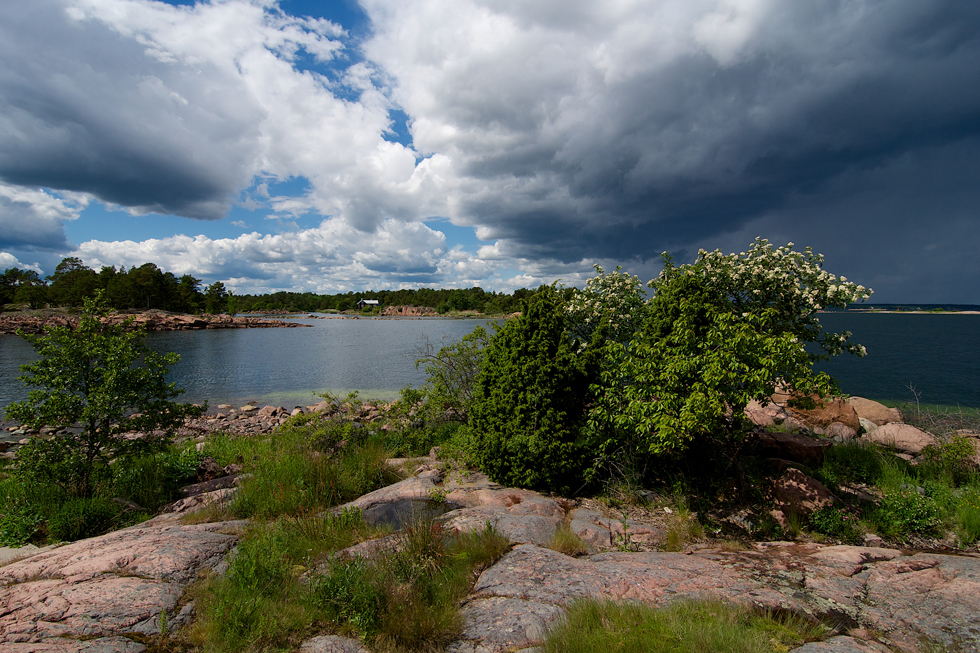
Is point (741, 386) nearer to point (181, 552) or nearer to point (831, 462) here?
point (831, 462)

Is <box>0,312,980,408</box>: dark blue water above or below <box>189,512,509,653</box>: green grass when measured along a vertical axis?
below

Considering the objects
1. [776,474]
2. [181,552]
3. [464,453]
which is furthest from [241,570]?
[776,474]

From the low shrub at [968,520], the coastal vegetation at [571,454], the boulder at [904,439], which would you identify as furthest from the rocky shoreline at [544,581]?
the boulder at [904,439]

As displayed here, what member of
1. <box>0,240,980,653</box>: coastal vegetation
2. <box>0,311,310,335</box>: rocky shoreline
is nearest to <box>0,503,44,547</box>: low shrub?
<box>0,240,980,653</box>: coastal vegetation

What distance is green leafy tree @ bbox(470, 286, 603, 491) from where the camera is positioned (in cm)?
763

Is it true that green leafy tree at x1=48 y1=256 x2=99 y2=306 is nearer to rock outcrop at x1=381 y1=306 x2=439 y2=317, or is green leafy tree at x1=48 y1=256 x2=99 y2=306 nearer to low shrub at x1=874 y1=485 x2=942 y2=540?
rock outcrop at x1=381 y1=306 x2=439 y2=317

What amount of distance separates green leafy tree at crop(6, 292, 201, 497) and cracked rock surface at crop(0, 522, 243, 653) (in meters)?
Result: 3.24

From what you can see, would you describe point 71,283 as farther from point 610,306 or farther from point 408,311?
point 610,306

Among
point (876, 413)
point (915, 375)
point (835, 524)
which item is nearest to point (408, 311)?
point (915, 375)

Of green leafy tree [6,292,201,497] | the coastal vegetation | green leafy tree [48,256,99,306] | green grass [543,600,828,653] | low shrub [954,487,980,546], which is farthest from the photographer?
green leafy tree [48,256,99,306]

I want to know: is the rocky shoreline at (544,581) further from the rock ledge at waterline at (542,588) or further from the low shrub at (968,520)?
the low shrub at (968,520)

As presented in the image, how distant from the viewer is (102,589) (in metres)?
4.18

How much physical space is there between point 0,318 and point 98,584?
98.1 meters

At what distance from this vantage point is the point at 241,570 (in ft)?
14.2
